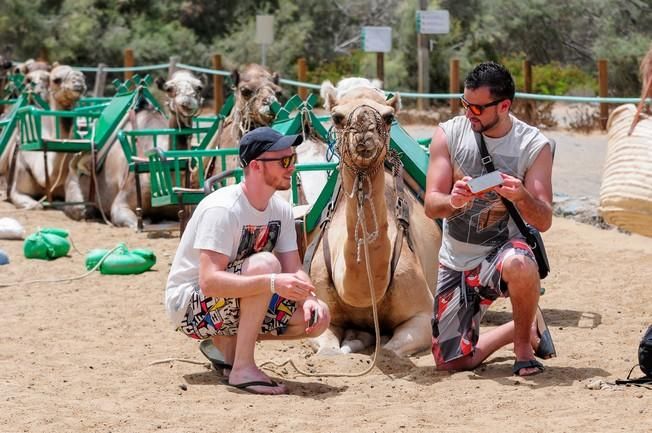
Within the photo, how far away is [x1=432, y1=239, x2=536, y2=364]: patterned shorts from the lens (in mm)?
5578

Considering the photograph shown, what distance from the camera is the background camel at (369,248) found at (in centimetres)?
562

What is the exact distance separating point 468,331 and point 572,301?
2.24 metres

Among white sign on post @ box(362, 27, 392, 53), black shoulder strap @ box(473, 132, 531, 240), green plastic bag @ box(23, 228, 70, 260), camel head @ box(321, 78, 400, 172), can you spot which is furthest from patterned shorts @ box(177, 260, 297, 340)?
white sign on post @ box(362, 27, 392, 53)

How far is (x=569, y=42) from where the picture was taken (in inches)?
1104

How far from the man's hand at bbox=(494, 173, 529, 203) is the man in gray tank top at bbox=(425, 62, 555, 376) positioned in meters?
0.04

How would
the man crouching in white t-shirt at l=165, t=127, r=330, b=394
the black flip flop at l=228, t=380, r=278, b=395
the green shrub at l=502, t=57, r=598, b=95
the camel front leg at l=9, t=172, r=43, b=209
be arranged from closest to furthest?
the man crouching in white t-shirt at l=165, t=127, r=330, b=394
the black flip flop at l=228, t=380, r=278, b=395
the camel front leg at l=9, t=172, r=43, b=209
the green shrub at l=502, t=57, r=598, b=95

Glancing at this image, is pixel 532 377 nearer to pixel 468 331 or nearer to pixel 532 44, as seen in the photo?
pixel 468 331

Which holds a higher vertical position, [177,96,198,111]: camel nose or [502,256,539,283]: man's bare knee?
[177,96,198,111]: camel nose

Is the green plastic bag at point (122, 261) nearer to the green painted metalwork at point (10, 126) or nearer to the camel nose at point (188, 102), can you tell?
the camel nose at point (188, 102)

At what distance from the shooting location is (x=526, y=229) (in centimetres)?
551

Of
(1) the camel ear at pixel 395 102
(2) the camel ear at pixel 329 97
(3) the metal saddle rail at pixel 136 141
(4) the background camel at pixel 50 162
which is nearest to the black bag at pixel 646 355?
(1) the camel ear at pixel 395 102

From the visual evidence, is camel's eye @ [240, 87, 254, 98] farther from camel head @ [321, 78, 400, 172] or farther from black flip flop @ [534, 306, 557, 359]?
black flip flop @ [534, 306, 557, 359]

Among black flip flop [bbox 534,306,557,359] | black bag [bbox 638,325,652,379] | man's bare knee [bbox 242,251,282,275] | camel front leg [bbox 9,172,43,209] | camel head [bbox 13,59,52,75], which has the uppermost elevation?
camel head [bbox 13,59,52,75]

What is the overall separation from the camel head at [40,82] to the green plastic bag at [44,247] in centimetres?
518
